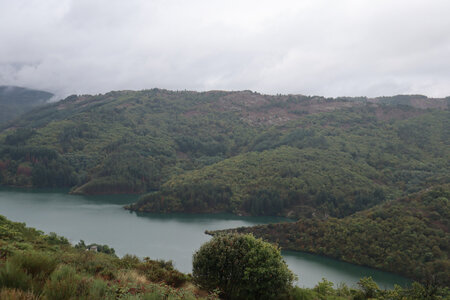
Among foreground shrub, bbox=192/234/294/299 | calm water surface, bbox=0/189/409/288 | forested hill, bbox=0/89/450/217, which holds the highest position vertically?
forested hill, bbox=0/89/450/217

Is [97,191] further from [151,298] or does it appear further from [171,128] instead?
[151,298]

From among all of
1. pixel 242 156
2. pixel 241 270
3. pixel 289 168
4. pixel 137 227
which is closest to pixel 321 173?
pixel 289 168

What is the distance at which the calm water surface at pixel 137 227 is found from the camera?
155ft

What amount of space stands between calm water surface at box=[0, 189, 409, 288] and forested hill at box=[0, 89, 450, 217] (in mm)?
8055

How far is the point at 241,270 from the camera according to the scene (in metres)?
14.7

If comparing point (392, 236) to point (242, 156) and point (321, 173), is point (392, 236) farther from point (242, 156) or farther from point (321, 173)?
point (242, 156)

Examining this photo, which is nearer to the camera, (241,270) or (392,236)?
(241,270)

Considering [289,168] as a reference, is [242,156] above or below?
above

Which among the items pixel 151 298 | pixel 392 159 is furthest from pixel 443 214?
pixel 392 159

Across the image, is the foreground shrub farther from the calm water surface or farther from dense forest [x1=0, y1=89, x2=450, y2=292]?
dense forest [x1=0, y1=89, x2=450, y2=292]

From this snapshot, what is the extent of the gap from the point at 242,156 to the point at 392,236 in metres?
74.6

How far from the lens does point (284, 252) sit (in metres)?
55.1

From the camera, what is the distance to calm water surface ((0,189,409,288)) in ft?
155

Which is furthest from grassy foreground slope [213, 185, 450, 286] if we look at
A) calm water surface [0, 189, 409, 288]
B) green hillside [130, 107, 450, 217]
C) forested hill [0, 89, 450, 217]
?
forested hill [0, 89, 450, 217]
